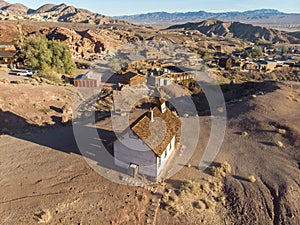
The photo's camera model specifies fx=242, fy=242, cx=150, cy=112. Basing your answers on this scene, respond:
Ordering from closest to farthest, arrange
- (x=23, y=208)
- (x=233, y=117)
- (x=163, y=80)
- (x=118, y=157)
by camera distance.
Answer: (x=23, y=208) → (x=118, y=157) → (x=233, y=117) → (x=163, y=80)

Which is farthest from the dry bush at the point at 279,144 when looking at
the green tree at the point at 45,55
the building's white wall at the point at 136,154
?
the green tree at the point at 45,55

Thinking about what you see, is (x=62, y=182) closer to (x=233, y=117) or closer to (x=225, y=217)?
(x=225, y=217)

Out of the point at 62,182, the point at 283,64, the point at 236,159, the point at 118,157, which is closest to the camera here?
the point at 62,182

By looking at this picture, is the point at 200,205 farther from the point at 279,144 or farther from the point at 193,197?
the point at 279,144

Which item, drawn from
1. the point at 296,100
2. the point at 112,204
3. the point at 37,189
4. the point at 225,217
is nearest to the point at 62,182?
the point at 37,189

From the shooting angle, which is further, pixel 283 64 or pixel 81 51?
pixel 81 51

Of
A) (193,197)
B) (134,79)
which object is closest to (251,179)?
(193,197)
